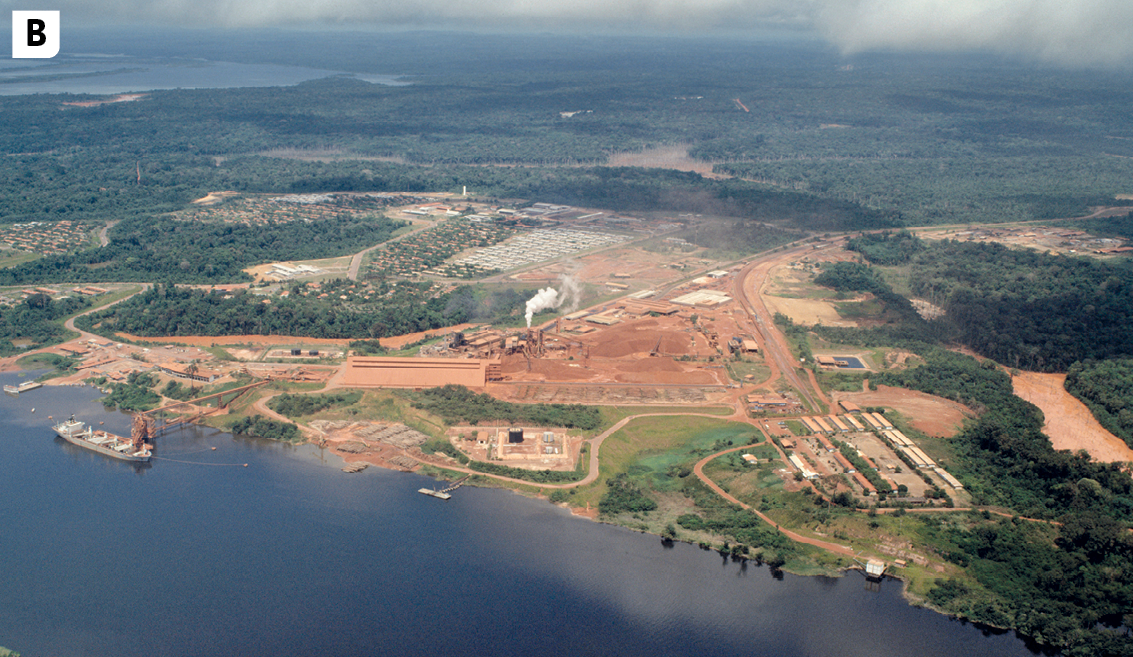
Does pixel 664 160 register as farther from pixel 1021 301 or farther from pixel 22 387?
pixel 22 387

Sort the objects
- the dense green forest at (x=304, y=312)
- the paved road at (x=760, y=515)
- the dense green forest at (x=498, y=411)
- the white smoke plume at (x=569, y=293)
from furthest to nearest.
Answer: the white smoke plume at (x=569, y=293)
the dense green forest at (x=304, y=312)
the dense green forest at (x=498, y=411)
the paved road at (x=760, y=515)

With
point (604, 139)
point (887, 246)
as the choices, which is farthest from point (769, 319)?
point (604, 139)

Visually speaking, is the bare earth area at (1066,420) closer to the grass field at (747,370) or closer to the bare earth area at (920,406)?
the bare earth area at (920,406)

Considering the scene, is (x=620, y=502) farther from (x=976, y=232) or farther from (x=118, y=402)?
(x=976, y=232)

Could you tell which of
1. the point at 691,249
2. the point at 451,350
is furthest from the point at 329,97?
the point at 451,350

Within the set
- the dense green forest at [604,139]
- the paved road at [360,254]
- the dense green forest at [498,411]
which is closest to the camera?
the dense green forest at [498,411]

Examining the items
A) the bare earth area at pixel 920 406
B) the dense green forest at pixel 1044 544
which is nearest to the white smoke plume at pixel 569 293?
the bare earth area at pixel 920 406

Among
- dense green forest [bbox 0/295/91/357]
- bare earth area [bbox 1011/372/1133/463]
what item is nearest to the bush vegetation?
dense green forest [bbox 0/295/91/357]
